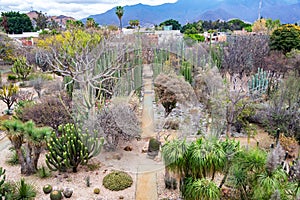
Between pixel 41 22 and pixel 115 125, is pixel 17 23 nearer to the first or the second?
pixel 41 22

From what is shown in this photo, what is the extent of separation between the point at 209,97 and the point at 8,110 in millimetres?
9123

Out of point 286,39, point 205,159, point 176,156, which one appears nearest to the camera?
point 205,159

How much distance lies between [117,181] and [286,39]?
1741 cm

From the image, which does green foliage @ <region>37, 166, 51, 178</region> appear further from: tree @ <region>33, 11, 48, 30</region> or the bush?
tree @ <region>33, 11, 48, 30</region>

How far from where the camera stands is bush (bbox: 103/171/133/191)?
7.84 m

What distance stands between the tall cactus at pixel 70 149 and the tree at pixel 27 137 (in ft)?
1.14

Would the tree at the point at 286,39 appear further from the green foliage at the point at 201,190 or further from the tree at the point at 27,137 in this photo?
the tree at the point at 27,137

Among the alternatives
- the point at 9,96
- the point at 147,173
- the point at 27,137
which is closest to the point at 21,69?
the point at 9,96

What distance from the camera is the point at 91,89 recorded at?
11492mm

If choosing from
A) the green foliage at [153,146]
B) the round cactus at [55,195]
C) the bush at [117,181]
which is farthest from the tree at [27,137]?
the green foliage at [153,146]

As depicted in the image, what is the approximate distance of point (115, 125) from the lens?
9453 millimetres

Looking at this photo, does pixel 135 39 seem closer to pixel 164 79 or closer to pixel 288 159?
pixel 164 79

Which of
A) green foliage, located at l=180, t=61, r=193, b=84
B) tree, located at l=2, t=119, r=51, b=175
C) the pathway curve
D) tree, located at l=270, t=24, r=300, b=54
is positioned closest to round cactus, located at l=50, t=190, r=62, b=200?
tree, located at l=2, t=119, r=51, b=175

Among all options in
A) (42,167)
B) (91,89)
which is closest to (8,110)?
(91,89)
